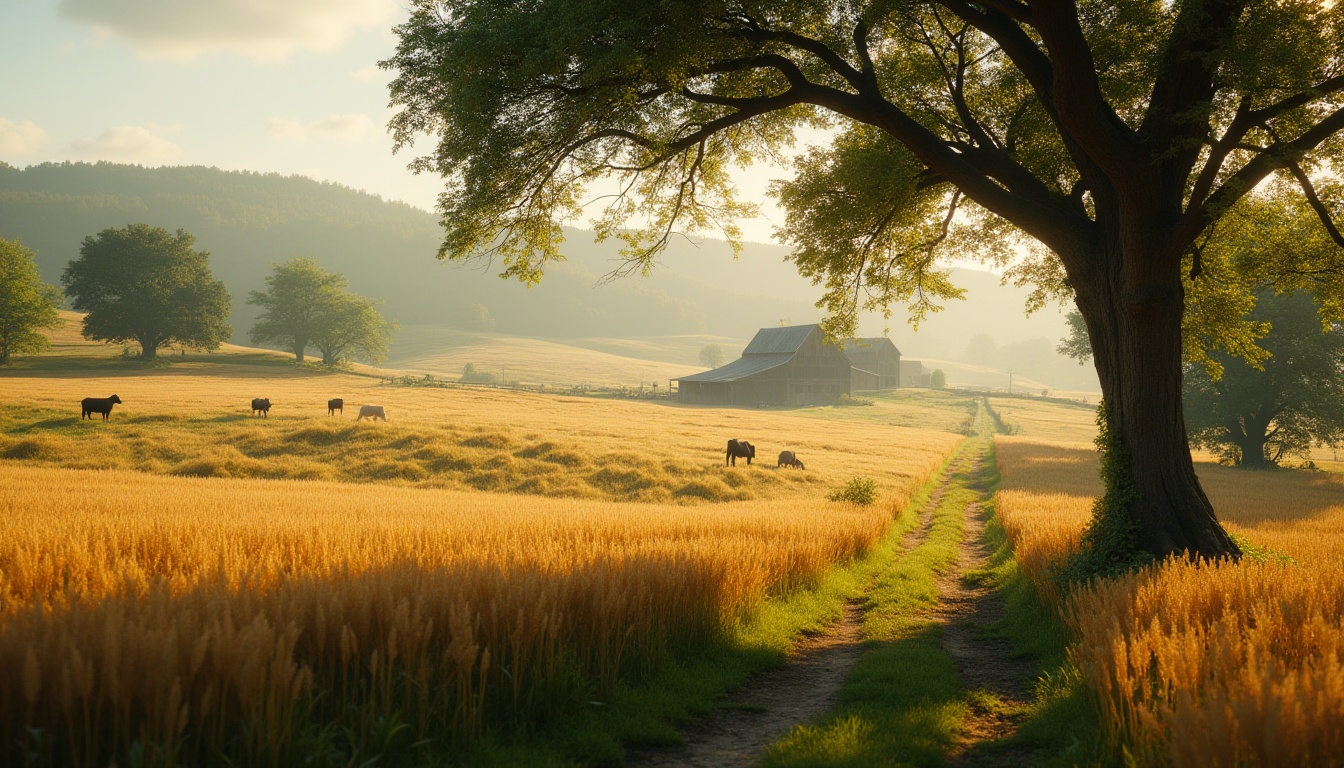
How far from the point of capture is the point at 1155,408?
10969 mm

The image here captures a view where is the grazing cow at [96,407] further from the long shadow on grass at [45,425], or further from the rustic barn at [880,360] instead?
the rustic barn at [880,360]

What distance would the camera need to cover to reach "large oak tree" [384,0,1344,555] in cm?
1017

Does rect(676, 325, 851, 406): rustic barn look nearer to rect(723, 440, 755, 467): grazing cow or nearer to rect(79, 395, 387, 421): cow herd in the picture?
rect(79, 395, 387, 421): cow herd

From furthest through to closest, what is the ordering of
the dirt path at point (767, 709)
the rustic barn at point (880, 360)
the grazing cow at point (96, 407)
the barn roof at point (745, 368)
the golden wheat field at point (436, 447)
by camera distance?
the rustic barn at point (880, 360)
the barn roof at point (745, 368)
the grazing cow at point (96, 407)
the golden wheat field at point (436, 447)
the dirt path at point (767, 709)

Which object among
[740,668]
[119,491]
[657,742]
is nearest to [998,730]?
[740,668]

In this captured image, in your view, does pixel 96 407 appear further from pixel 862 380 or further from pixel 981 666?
pixel 862 380

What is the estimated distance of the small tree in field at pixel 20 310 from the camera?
→ 6544 cm

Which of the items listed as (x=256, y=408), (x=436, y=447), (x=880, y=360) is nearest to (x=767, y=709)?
(x=436, y=447)

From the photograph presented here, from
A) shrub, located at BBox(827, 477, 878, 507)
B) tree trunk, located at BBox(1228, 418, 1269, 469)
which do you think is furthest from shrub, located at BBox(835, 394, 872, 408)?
shrub, located at BBox(827, 477, 878, 507)

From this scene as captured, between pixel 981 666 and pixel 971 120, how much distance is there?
33.5 feet

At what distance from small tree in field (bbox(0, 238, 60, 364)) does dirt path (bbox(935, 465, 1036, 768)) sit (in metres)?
85.0

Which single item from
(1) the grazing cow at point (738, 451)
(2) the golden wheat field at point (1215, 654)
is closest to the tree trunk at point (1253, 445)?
(1) the grazing cow at point (738, 451)

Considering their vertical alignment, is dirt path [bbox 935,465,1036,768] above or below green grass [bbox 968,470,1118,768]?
below

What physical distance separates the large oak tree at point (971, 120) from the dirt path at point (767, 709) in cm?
553
